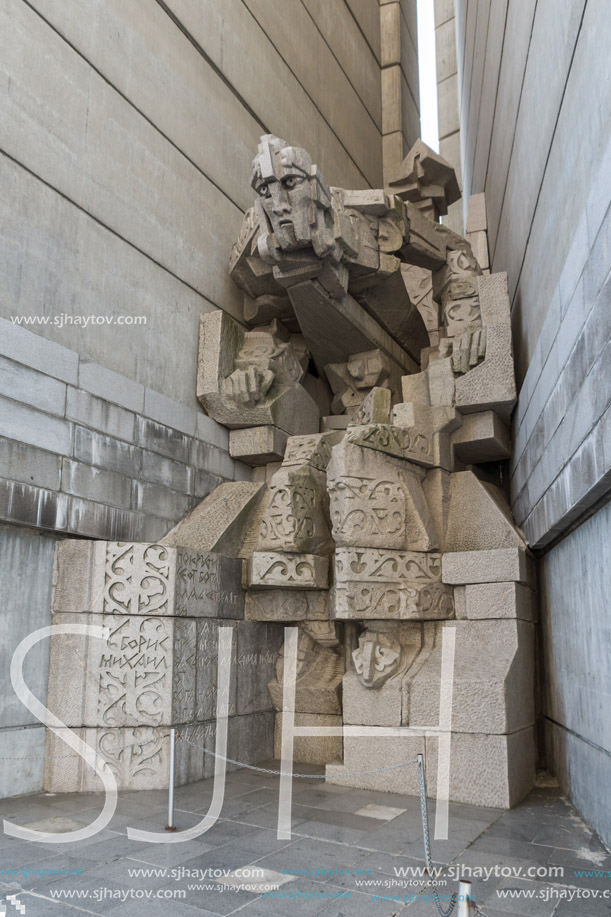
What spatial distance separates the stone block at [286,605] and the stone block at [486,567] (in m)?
1.16

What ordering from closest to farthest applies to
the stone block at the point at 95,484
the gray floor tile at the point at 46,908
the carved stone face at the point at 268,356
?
the gray floor tile at the point at 46,908, the stone block at the point at 95,484, the carved stone face at the point at 268,356

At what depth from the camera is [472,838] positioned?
4.13 meters

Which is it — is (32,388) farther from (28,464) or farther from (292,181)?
(292,181)

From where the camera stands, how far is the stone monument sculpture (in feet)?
17.7

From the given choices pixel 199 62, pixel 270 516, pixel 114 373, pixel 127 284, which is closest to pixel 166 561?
pixel 270 516

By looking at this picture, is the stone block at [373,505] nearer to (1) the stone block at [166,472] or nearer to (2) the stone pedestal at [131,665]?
(2) the stone pedestal at [131,665]

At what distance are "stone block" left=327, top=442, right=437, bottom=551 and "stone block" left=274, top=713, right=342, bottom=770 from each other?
1.79 metres

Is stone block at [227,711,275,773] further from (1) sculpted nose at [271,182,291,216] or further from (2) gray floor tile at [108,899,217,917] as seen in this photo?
(1) sculpted nose at [271,182,291,216]

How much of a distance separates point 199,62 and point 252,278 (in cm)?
246

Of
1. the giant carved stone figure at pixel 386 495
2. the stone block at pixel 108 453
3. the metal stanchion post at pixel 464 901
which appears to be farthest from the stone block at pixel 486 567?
the metal stanchion post at pixel 464 901

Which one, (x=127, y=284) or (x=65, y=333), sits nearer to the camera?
(x=65, y=333)

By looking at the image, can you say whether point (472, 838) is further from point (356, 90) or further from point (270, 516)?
point (356, 90)

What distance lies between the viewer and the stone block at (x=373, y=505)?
5.70 meters

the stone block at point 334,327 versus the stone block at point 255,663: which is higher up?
the stone block at point 334,327
